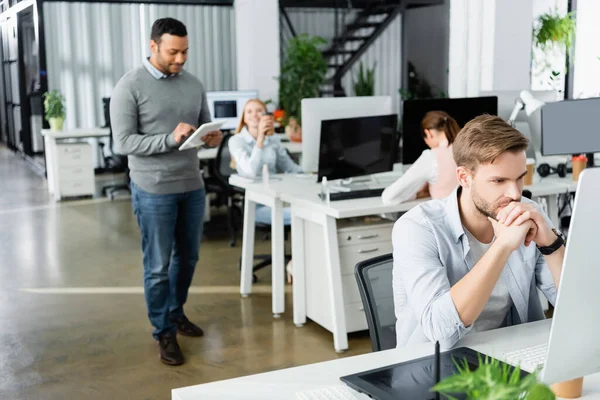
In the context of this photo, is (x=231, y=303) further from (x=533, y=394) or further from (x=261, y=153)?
(x=533, y=394)

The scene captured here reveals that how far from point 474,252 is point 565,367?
77 cm

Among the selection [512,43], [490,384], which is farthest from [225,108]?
[490,384]

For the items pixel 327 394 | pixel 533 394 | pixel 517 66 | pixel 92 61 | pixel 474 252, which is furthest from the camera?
pixel 92 61

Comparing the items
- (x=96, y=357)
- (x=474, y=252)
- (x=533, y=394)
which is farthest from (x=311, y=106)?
(x=533, y=394)

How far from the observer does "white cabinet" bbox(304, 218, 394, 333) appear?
161 inches

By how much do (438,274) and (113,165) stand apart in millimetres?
8918

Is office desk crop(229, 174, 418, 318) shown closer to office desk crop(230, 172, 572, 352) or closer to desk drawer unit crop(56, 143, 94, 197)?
office desk crop(230, 172, 572, 352)

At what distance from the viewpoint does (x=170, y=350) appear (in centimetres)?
389

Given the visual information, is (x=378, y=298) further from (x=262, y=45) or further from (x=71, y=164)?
(x=262, y=45)

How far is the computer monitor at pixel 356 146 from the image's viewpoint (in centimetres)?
426

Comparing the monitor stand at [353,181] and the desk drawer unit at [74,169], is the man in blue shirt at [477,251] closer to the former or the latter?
the monitor stand at [353,181]

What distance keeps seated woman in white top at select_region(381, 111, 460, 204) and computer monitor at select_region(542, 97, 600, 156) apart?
59 cm

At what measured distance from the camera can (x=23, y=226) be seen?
7.53m

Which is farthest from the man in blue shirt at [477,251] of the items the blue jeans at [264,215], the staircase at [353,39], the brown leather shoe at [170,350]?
the staircase at [353,39]
